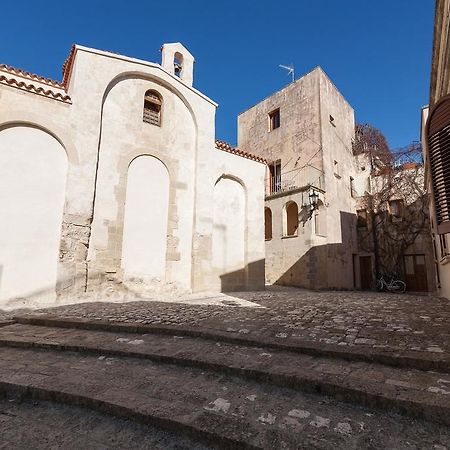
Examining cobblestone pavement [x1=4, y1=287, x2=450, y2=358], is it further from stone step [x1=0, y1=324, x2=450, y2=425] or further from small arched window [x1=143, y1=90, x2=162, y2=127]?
small arched window [x1=143, y1=90, x2=162, y2=127]

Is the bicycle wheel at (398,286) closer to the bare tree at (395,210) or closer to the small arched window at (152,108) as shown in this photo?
the bare tree at (395,210)

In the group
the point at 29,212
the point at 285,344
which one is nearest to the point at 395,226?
the point at 285,344

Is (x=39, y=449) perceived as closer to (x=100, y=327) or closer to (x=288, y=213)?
(x=100, y=327)

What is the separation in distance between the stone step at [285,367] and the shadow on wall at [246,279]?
7.05 m

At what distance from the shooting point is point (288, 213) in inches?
703

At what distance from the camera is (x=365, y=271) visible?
1856 cm

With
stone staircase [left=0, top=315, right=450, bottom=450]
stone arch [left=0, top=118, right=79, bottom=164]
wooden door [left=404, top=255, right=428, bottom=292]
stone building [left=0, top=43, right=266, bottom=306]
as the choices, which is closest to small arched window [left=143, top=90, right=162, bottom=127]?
stone building [left=0, top=43, right=266, bottom=306]

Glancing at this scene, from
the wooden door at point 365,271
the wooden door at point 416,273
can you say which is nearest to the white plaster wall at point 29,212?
the wooden door at point 365,271

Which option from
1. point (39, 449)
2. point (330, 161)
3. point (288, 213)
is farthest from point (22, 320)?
point (330, 161)

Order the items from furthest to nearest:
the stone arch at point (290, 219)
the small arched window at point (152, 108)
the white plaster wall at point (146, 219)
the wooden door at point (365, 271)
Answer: the wooden door at point (365, 271) < the stone arch at point (290, 219) < the small arched window at point (152, 108) < the white plaster wall at point (146, 219)

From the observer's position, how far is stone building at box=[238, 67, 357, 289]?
1558 centimetres

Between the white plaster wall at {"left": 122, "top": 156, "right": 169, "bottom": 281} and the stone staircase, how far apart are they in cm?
529

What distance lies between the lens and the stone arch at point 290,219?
16906mm

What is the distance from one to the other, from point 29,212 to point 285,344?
7.40 meters
